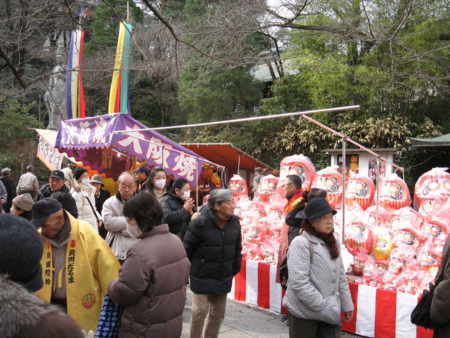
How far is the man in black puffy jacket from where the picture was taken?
11.2 ft

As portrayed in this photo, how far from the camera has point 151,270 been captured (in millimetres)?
2293

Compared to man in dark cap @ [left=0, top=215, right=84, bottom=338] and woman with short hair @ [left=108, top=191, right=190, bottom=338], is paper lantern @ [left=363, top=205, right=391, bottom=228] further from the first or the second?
man in dark cap @ [left=0, top=215, right=84, bottom=338]

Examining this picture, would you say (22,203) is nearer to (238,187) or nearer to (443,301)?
(443,301)

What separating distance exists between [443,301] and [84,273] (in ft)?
6.61

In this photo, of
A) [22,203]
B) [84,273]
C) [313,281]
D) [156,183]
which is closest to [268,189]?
[156,183]

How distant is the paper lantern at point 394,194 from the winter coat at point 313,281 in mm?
3381

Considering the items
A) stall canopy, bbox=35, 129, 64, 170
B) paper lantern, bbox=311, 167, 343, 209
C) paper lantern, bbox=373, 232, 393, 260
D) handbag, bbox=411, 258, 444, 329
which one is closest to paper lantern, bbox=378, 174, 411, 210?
paper lantern, bbox=311, 167, 343, 209

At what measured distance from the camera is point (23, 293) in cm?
113

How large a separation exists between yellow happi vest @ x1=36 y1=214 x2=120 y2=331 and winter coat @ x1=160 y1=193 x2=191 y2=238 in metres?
1.43

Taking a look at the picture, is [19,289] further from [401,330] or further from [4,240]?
[401,330]

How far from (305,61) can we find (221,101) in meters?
4.84

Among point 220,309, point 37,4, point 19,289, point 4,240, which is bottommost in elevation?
point 220,309

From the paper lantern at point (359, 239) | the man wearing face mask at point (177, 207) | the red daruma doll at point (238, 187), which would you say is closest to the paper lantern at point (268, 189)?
the red daruma doll at point (238, 187)

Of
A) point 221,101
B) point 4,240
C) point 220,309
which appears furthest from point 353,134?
point 4,240
